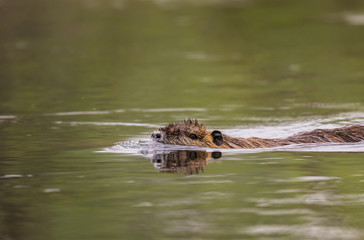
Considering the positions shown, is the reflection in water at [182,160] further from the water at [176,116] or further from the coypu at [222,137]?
the coypu at [222,137]

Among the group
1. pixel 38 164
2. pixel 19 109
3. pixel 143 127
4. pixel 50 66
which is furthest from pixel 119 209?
pixel 50 66

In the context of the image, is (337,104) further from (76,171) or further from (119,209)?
(119,209)

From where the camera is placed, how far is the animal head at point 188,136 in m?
10.4

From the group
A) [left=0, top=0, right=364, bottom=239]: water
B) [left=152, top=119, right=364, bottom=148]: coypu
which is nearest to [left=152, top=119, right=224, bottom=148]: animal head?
[left=152, top=119, right=364, bottom=148]: coypu

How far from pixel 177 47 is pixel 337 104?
9.38 m

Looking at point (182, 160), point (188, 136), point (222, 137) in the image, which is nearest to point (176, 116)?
point (222, 137)

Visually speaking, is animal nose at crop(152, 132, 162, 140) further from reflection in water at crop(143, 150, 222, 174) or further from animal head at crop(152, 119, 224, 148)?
reflection in water at crop(143, 150, 222, 174)

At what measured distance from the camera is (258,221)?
7.12m

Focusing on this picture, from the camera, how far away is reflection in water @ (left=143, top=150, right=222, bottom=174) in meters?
9.56

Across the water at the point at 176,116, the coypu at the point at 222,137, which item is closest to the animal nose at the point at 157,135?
the coypu at the point at 222,137

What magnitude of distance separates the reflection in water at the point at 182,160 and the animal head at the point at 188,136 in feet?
0.37

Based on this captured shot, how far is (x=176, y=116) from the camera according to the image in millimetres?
14258

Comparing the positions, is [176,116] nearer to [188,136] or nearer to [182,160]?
[188,136]

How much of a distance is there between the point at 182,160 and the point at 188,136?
0.48m
